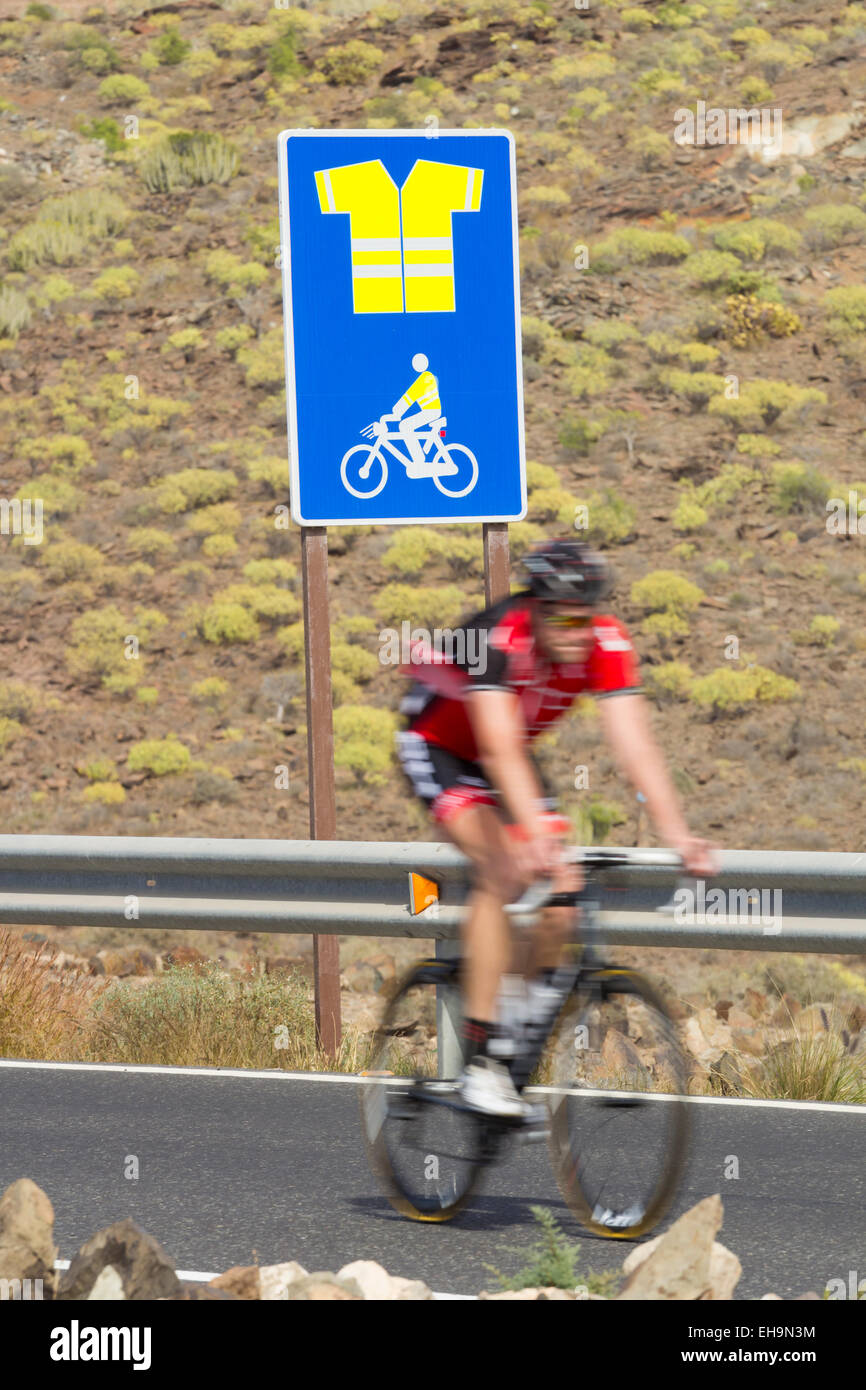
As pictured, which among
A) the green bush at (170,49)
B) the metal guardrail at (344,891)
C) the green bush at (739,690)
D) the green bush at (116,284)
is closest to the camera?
the metal guardrail at (344,891)

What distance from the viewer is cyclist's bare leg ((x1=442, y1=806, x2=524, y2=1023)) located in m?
→ 4.58

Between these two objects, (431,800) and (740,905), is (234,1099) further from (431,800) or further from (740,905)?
(431,800)

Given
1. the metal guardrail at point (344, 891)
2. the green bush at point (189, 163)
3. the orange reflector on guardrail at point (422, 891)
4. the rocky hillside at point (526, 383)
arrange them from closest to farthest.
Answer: the metal guardrail at point (344, 891) → the orange reflector on guardrail at point (422, 891) → the rocky hillside at point (526, 383) → the green bush at point (189, 163)

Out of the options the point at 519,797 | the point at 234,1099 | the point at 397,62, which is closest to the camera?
the point at 519,797

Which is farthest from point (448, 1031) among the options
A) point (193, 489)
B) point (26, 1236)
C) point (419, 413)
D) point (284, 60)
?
point (284, 60)

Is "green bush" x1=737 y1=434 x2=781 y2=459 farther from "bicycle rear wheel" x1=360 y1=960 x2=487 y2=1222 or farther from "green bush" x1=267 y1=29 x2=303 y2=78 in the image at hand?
"bicycle rear wheel" x1=360 y1=960 x2=487 y2=1222

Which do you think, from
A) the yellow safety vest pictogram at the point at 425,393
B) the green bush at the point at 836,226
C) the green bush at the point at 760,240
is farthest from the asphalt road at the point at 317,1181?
the green bush at the point at 836,226

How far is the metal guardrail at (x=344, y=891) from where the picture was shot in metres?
6.19

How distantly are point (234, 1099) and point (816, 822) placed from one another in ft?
49.4

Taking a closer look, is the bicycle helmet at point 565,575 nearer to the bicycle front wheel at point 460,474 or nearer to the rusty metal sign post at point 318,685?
the rusty metal sign post at point 318,685

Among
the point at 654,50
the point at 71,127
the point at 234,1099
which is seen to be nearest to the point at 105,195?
the point at 71,127

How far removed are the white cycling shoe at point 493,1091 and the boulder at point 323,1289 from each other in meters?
0.74

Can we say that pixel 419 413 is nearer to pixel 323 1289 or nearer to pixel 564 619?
pixel 564 619

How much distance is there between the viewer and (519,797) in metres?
4.27
